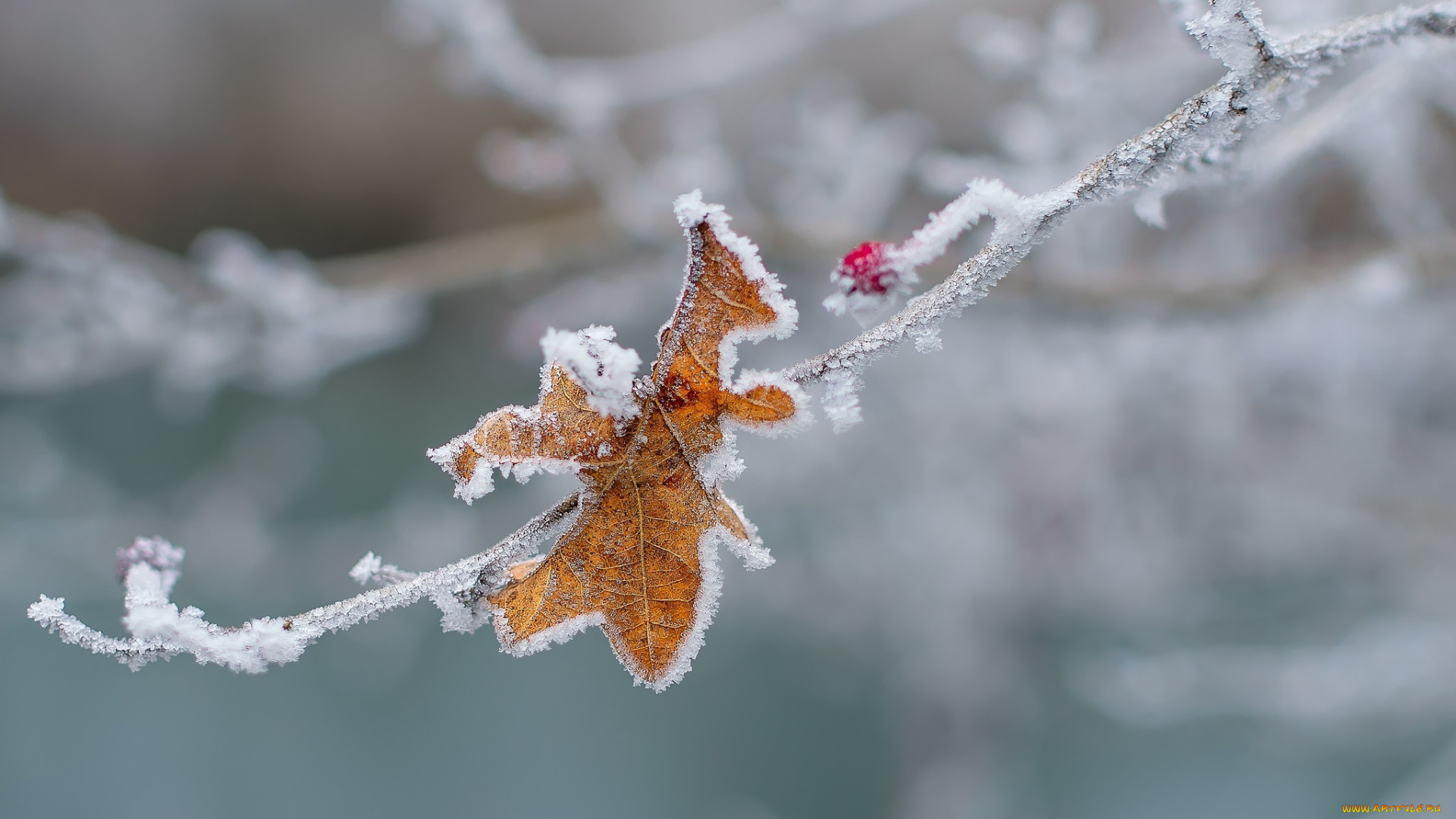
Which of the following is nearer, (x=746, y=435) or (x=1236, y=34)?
(x=1236, y=34)

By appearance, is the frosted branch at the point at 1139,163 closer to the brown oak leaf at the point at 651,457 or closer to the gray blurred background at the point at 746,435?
the brown oak leaf at the point at 651,457

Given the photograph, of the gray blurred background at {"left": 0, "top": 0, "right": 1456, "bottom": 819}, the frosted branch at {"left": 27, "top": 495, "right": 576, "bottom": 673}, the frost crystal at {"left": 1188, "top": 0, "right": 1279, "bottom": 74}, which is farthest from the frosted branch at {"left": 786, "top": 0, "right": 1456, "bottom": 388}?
the gray blurred background at {"left": 0, "top": 0, "right": 1456, "bottom": 819}

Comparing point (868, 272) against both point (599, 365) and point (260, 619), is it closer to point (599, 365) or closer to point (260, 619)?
point (599, 365)

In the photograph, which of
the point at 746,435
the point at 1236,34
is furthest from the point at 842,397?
the point at 746,435

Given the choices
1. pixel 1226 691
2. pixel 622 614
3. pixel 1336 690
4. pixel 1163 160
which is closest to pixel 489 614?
pixel 622 614

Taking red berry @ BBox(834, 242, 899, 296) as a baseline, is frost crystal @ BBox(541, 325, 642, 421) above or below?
below

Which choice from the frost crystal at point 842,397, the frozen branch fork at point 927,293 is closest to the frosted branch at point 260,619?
the frozen branch fork at point 927,293

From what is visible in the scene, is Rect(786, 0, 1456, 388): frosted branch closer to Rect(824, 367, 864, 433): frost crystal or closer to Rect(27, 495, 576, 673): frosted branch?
Rect(824, 367, 864, 433): frost crystal
